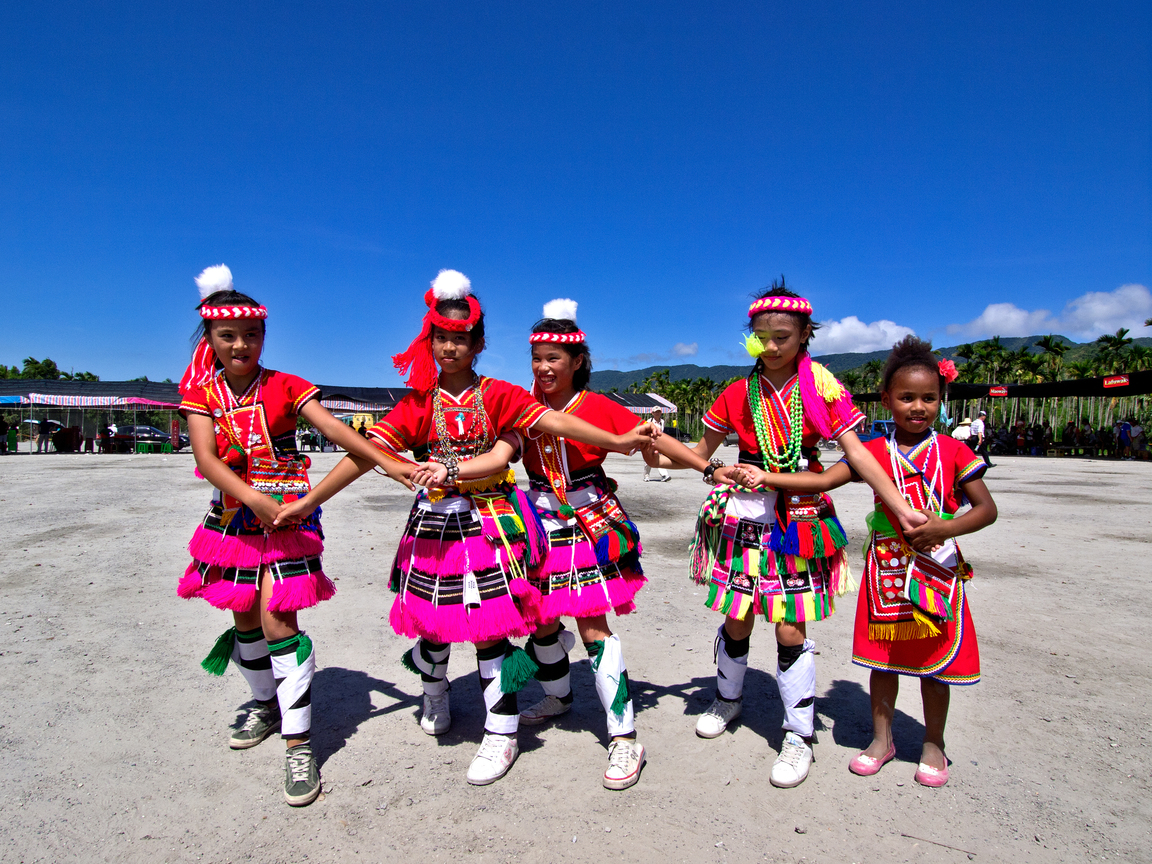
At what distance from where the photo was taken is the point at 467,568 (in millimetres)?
2715

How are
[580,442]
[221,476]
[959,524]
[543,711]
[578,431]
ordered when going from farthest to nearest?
[543,711], [580,442], [578,431], [221,476], [959,524]

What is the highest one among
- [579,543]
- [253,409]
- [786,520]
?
[253,409]

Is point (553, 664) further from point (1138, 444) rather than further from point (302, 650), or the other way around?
point (1138, 444)

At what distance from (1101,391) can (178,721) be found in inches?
1254

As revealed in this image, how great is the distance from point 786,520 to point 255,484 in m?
2.29

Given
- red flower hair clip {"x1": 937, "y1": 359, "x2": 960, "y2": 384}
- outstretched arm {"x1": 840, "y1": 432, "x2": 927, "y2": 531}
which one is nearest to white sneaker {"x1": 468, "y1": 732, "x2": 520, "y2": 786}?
outstretched arm {"x1": 840, "y1": 432, "x2": 927, "y2": 531}

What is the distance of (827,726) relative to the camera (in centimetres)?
322

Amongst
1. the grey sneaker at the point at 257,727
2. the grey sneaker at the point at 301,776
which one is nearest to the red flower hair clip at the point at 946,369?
the grey sneaker at the point at 301,776

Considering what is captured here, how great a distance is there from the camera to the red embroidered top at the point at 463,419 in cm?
284

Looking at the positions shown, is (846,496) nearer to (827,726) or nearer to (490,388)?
(827,726)

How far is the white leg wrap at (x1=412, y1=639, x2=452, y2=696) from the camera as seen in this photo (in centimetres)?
309

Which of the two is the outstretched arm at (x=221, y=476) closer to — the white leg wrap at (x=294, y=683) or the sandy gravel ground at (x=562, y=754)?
the white leg wrap at (x=294, y=683)

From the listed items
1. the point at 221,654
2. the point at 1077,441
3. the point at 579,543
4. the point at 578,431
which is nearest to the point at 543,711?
the point at 579,543

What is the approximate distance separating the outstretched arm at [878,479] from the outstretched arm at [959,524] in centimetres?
4
